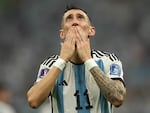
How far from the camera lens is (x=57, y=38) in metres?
9.83

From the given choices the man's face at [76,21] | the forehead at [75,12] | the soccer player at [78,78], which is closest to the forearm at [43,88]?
the soccer player at [78,78]

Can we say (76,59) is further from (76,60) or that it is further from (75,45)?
(75,45)

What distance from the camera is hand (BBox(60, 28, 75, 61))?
484 cm

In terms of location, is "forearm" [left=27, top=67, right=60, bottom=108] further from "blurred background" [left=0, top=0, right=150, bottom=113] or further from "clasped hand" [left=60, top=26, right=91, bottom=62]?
"blurred background" [left=0, top=0, right=150, bottom=113]

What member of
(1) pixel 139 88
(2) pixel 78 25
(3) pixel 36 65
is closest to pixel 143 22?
(1) pixel 139 88

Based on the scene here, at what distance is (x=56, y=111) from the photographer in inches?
196

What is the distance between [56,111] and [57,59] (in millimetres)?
423

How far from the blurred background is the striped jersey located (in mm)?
3933

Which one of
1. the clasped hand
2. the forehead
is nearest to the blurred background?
the forehead

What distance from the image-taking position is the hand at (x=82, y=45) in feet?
15.9

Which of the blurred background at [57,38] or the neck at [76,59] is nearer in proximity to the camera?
the neck at [76,59]

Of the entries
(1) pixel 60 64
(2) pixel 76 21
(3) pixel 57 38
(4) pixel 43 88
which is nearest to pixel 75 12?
(2) pixel 76 21

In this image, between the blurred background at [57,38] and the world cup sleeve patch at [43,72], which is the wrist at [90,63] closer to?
the world cup sleeve patch at [43,72]

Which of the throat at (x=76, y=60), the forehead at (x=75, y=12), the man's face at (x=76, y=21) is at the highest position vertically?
the forehead at (x=75, y=12)
